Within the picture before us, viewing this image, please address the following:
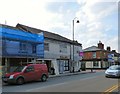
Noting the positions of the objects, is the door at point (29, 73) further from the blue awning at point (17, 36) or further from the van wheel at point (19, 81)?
the blue awning at point (17, 36)

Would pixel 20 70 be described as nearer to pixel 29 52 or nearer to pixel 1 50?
pixel 1 50

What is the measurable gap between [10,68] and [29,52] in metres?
3.58

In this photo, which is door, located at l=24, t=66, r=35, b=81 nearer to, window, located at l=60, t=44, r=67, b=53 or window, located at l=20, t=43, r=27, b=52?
window, located at l=20, t=43, r=27, b=52

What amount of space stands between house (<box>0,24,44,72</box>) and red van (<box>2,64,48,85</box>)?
5.65 metres

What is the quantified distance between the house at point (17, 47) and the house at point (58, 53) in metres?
2.26

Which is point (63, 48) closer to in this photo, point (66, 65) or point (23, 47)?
point (66, 65)

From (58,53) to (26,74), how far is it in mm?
18723

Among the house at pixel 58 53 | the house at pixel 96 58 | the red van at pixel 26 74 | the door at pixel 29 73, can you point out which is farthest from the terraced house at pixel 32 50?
the house at pixel 96 58

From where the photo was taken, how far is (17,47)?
2928 centimetres

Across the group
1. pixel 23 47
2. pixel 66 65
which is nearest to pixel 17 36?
pixel 23 47

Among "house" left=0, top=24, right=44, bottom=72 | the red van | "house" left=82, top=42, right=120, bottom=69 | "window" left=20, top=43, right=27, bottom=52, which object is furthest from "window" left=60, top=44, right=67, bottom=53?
"house" left=82, top=42, right=120, bottom=69

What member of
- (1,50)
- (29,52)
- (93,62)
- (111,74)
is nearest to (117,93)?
(111,74)

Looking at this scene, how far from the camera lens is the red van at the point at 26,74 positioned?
19.9m

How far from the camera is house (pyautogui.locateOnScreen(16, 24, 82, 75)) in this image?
119 feet
